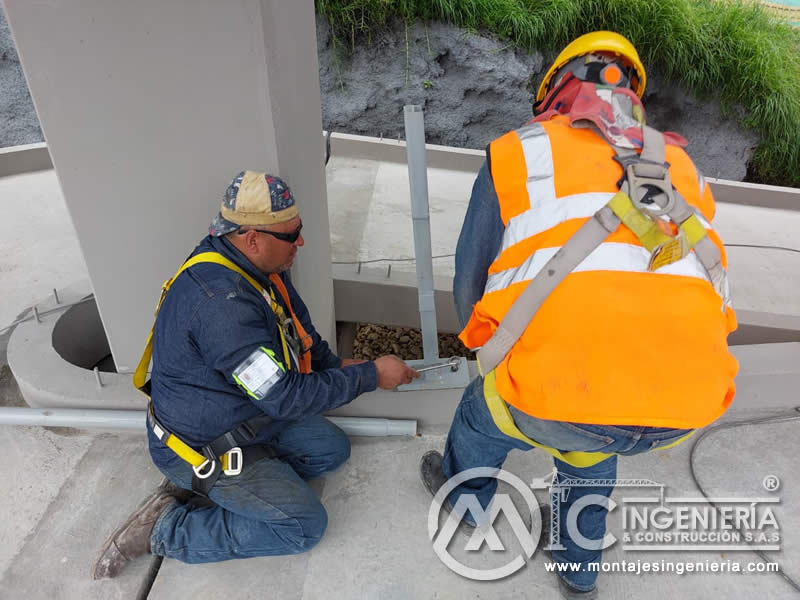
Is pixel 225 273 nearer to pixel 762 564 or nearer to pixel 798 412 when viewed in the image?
pixel 762 564

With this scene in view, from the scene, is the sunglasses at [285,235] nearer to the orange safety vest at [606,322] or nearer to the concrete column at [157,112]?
the concrete column at [157,112]

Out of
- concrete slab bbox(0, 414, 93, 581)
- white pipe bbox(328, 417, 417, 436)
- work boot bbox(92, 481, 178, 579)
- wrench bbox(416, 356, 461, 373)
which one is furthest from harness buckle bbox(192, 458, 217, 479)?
wrench bbox(416, 356, 461, 373)

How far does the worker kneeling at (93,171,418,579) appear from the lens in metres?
1.71

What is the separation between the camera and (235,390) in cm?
186

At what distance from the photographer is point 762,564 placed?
203 cm

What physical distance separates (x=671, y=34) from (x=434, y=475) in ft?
25.8

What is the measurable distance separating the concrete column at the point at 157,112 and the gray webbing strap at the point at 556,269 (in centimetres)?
118

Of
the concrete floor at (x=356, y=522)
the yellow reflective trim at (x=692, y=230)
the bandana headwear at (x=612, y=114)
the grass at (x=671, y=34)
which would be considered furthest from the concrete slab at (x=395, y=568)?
the grass at (x=671, y=34)

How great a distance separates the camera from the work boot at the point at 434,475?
215 centimetres

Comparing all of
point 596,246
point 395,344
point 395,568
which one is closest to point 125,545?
point 395,568

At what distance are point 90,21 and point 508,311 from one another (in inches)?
66.3

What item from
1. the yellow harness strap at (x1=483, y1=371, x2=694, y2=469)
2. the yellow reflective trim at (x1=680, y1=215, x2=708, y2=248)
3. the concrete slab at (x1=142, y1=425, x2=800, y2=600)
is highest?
the yellow reflective trim at (x1=680, y1=215, x2=708, y2=248)

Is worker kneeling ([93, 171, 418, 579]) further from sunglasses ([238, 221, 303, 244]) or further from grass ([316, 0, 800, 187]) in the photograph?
grass ([316, 0, 800, 187])

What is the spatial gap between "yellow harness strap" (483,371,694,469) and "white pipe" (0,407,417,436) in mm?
868
